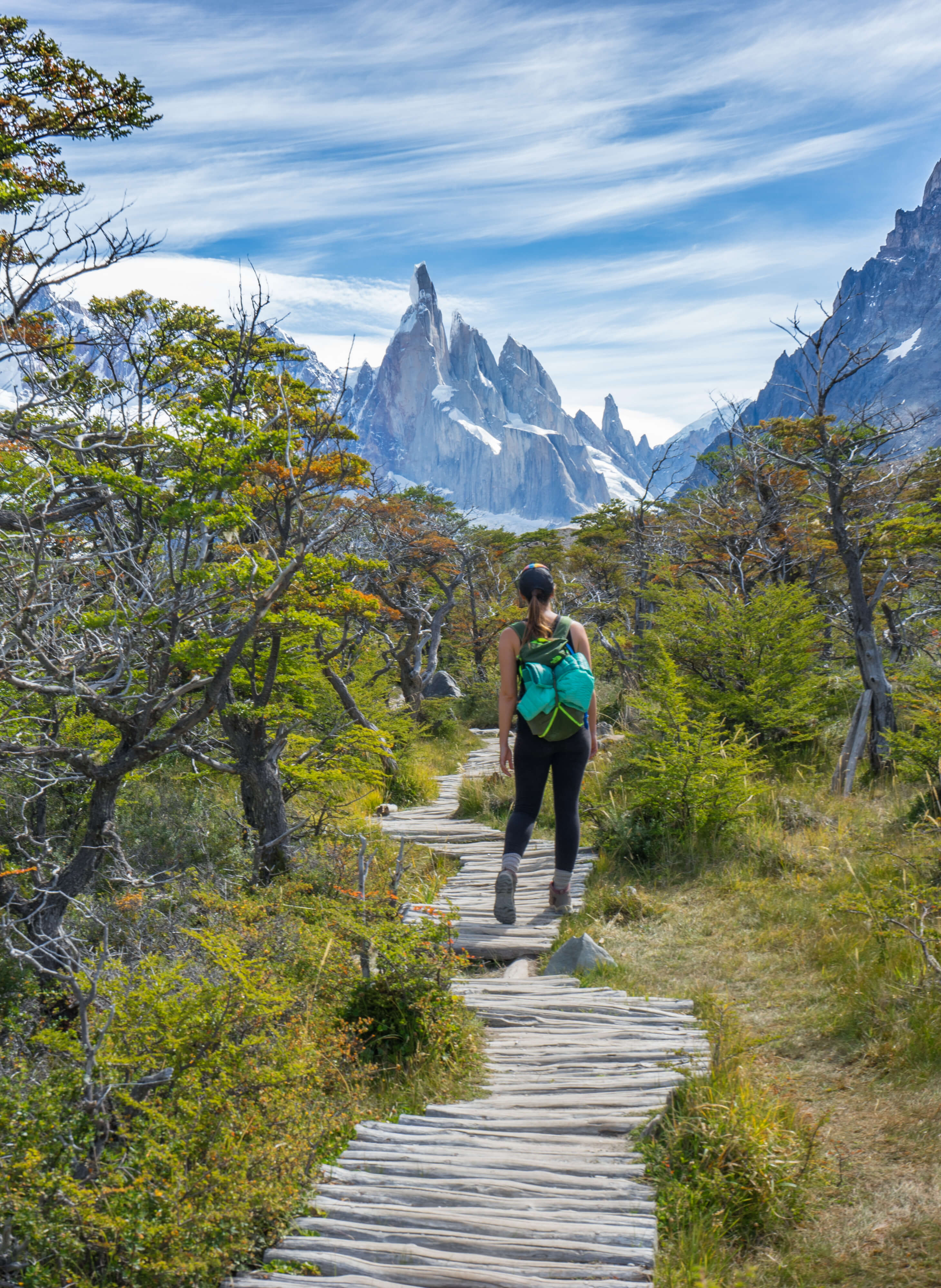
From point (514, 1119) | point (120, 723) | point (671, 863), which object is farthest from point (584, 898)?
point (120, 723)

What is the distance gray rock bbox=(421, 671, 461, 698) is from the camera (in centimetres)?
2391

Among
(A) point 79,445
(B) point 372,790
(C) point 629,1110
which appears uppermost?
(A) point 79,445

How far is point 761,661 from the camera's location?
33.6ft

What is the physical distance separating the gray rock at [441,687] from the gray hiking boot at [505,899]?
17.6 m

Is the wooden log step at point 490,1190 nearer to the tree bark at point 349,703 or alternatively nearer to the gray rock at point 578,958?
the gray rock at point 578,958

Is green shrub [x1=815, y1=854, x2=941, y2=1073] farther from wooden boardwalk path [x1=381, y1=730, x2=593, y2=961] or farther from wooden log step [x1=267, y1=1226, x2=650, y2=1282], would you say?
wooden boardwalk path [x1=381, y1=730, x2=593, y2=961]

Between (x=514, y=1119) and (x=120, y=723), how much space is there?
498cm

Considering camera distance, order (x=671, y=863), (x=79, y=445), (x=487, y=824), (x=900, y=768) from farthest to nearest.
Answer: (x=487, y=824) → (x=900, y=768) → (x=671, y=863) → (x=79, y=445)

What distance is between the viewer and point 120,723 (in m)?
6.85

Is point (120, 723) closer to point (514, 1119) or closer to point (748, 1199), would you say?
point (514, 1119)

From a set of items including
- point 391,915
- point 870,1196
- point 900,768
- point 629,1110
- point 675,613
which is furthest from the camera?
point 675,613

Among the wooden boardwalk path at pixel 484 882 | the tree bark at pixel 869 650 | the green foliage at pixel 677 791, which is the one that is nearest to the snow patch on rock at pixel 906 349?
the tree bark at pixel 869 650

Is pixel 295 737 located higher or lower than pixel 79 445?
lower

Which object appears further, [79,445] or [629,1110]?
[79,445]
